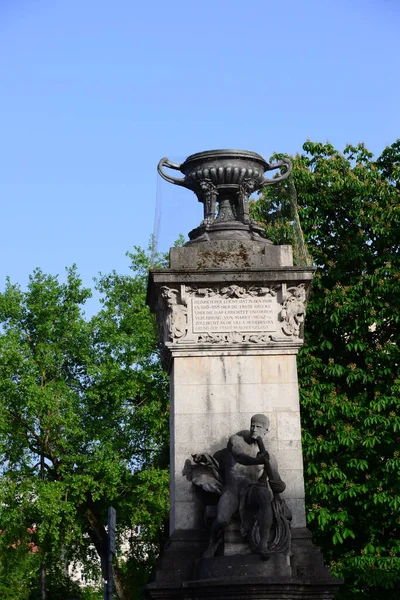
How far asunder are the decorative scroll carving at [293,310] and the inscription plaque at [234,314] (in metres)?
0.15

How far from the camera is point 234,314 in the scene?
15492 millimetres

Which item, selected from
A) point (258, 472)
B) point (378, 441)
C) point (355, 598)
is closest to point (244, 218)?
point (258, 472)

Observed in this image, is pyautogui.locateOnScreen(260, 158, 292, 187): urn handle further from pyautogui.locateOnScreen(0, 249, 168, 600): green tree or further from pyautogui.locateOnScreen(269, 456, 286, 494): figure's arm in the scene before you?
pyautogui.locateOnScreen(0, 249, 168, 600): green tree

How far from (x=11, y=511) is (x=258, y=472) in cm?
1842

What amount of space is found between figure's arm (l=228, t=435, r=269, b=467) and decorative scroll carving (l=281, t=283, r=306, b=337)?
1.80m

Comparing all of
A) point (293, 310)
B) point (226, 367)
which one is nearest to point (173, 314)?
point (226, 367)

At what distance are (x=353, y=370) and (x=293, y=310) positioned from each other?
26.2ft

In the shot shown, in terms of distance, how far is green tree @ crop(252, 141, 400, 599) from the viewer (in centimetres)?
2206

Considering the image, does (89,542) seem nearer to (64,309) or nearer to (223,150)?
(64,309)

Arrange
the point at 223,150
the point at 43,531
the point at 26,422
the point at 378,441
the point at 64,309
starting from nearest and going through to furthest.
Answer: the point at 223,150 → the point at 378,441 → the point at 43,531 → the point at 26,422 → the point at 64,309

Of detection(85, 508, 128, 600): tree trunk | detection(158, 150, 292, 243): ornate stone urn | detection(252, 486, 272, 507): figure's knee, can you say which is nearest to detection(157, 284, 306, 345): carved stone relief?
detection(158, 150, 292, 243): ornate stone urn

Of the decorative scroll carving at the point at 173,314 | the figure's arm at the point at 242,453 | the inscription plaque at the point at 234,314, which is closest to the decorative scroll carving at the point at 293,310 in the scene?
the inscription plaque at the point at 234,314

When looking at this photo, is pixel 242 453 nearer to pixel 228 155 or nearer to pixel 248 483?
pixel 248 483

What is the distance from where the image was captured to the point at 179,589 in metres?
14.1
